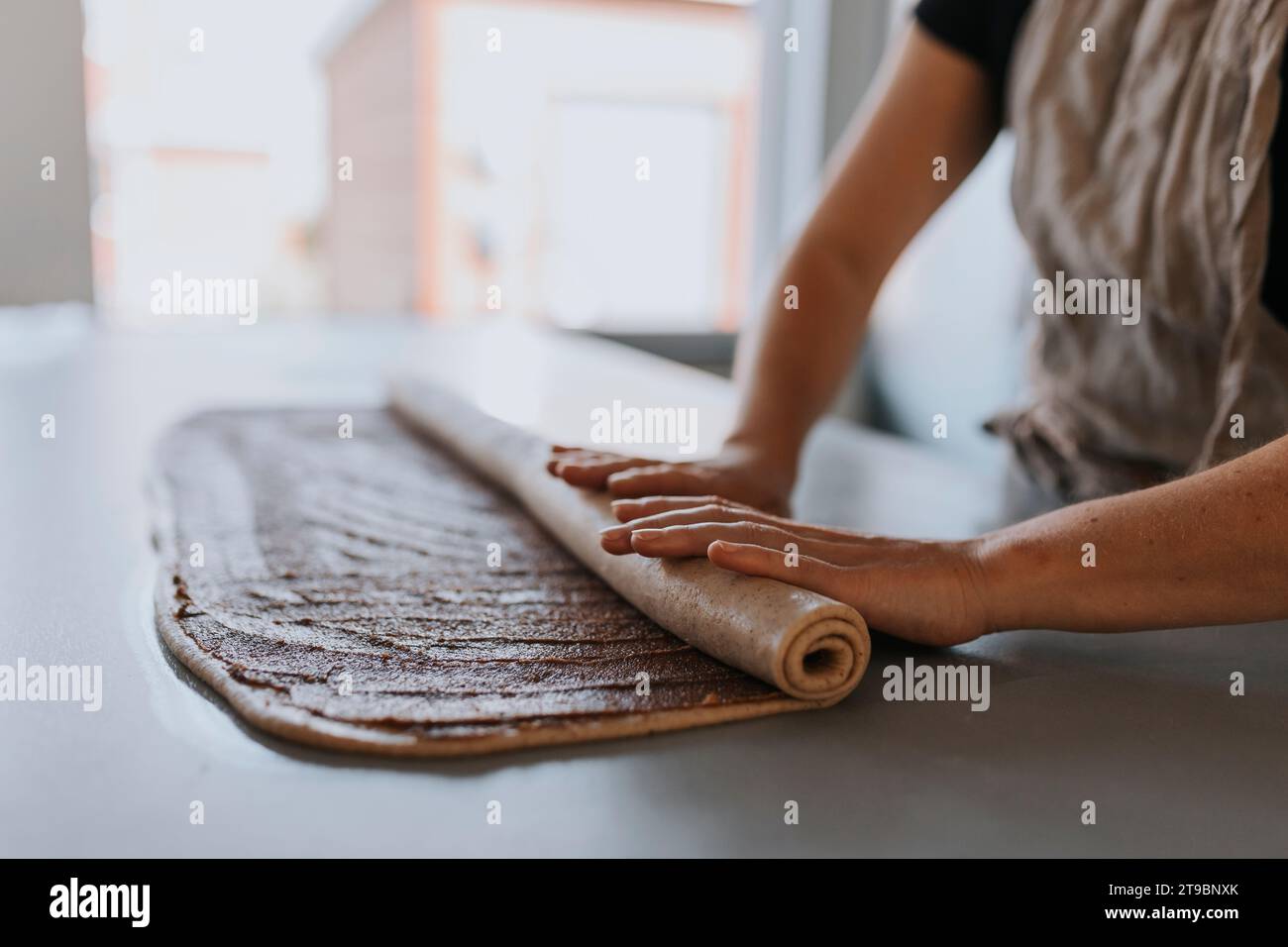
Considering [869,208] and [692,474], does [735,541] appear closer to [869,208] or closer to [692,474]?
[692,474]

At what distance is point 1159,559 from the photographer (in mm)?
755

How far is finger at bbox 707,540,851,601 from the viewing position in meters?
0.77

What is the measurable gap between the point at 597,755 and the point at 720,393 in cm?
163

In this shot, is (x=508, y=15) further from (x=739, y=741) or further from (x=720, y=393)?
(x=739, y=741)

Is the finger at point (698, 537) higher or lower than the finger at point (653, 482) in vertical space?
lower

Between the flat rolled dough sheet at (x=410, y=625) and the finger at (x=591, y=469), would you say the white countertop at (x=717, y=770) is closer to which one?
the flat rolled dough sheet at (x=410, y=625)

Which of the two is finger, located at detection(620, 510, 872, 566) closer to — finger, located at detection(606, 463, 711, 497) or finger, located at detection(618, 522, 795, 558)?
finger, located at detection(618, 522, 795, 558)

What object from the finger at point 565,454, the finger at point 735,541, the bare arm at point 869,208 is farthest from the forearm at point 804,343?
the finger at point 735,541

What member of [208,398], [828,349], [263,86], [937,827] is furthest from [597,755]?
[263,86]

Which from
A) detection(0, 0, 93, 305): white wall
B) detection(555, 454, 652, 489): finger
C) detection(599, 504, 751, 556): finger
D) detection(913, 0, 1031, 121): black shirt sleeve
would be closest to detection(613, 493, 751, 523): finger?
detection(599, 504, 751, 556): finger

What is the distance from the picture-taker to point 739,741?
2.20 ft

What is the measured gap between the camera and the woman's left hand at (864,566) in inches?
30.4

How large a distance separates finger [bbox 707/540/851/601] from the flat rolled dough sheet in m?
0.03

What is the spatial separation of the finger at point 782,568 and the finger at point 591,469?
11.8 inches
